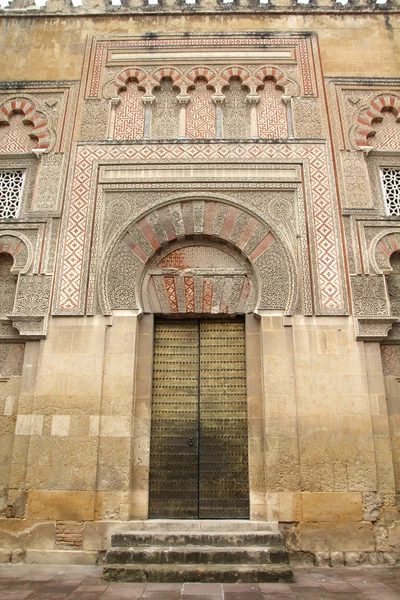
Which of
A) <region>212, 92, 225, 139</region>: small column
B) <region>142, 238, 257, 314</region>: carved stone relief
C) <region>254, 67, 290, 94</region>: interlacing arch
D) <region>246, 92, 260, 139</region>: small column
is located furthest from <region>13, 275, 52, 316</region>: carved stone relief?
<region>254, 67, 290, 94</region>: interlacing arch

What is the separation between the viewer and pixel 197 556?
4.56m

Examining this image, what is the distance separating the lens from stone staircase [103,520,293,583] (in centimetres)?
432

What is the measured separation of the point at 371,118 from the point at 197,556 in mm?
6066

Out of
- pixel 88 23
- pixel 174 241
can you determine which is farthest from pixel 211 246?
pixel 88 23

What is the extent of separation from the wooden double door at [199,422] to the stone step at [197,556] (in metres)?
0.78

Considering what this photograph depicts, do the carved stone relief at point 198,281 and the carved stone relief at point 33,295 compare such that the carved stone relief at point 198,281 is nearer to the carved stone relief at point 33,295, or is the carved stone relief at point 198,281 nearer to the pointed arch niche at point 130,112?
the carved stone relief at point 33,295

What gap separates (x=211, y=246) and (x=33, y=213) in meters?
2.40

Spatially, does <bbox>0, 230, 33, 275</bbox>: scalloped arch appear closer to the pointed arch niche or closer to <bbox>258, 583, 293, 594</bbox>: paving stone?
the pointed arch niche

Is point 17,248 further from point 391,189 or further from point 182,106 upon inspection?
point 391,189

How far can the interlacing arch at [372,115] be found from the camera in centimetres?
664

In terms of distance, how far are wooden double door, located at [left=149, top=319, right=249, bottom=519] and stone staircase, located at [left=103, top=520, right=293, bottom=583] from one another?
28 centimetres

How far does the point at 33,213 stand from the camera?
6.25 meters

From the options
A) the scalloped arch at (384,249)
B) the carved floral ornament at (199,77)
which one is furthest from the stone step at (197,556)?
the carved floral ornament at (199,77)

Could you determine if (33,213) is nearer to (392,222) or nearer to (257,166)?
(257,166)
